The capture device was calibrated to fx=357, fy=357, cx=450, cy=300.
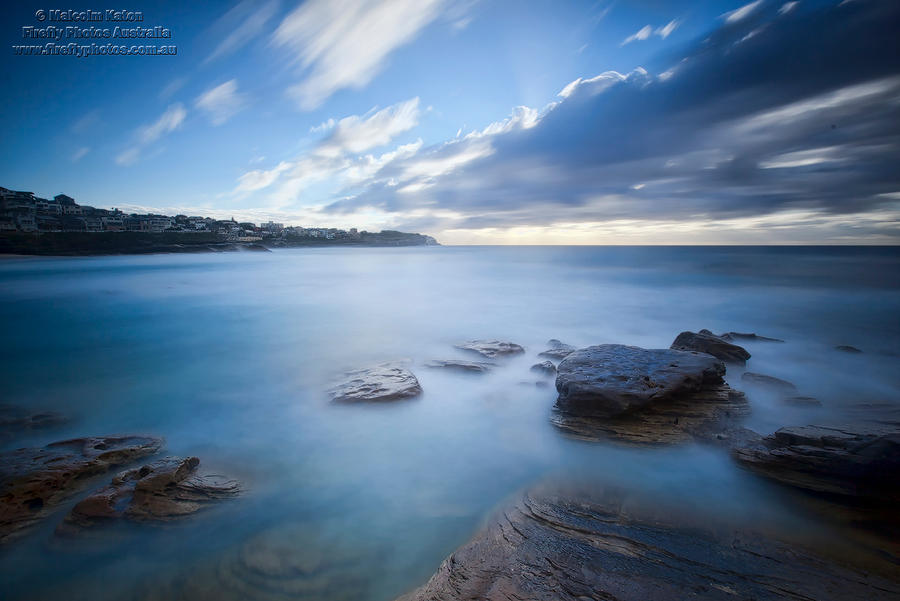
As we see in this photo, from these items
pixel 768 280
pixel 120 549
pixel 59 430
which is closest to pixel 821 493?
pixel 120 549

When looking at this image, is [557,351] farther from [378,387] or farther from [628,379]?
[378,387]

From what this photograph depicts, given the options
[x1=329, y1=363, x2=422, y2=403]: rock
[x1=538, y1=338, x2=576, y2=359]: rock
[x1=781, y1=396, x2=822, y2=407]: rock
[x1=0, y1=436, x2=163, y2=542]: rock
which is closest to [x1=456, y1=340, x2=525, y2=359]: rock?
[x1=538, y1=338, x2=576, y2=359]: rock

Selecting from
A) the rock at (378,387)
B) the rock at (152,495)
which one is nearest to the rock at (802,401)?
the rock at (378,387)

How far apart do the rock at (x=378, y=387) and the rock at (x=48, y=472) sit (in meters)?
3.13

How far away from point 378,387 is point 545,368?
384cm

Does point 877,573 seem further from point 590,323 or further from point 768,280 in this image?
point 768,280

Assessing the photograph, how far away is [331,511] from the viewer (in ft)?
14.3

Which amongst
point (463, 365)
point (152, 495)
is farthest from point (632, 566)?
point (463, 365)

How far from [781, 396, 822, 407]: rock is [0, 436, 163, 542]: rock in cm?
1069

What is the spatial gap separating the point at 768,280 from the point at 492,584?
35.3m

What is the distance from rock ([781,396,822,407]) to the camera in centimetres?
651

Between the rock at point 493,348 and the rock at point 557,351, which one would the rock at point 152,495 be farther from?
the rock at point 557,351

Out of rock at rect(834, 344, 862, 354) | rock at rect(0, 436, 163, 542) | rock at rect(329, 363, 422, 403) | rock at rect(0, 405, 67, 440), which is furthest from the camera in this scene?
rock at rect(834, 344, 862, 354)

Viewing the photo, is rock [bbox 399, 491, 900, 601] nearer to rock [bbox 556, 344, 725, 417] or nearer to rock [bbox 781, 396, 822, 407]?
rock [bbox 556, 344, 725, 417]
